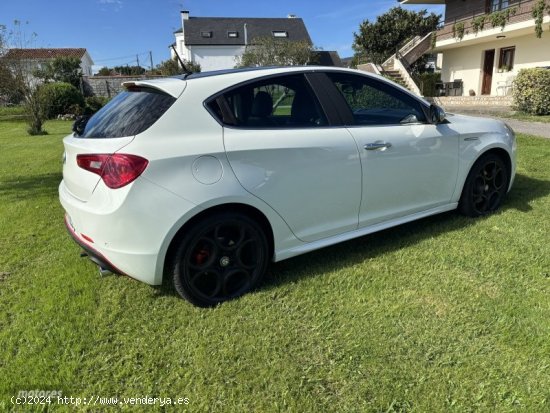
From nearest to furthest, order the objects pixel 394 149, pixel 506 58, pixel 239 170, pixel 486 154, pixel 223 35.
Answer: pixel 239 170, pixel 394 149, pixel 486 154, pixel 506 58, pixel 223 35

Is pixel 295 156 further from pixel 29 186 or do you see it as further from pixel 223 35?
pixel 223 35

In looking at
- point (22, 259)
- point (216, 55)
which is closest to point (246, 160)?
point (22, 259)

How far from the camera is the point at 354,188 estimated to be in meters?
3.37

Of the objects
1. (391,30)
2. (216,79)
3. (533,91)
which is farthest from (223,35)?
(216,79)

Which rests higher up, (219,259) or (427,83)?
(427,83)

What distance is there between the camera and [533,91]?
47.1 feet

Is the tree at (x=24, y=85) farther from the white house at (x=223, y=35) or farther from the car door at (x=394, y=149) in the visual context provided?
the white house at (x=223, y=35)

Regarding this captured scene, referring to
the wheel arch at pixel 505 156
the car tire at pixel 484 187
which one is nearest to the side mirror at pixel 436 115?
the car tire at pixel 484 187

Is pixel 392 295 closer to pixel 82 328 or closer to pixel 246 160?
pixel 246 160

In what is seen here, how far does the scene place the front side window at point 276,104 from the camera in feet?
9.82

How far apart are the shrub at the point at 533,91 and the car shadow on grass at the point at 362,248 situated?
450 inches

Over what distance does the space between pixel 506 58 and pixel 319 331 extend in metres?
24.1

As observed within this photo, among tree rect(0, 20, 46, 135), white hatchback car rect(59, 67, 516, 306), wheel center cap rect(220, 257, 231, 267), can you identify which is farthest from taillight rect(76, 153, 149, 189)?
tree rect(0, 20, 46, 135)

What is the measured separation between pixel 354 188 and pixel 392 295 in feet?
2.84
